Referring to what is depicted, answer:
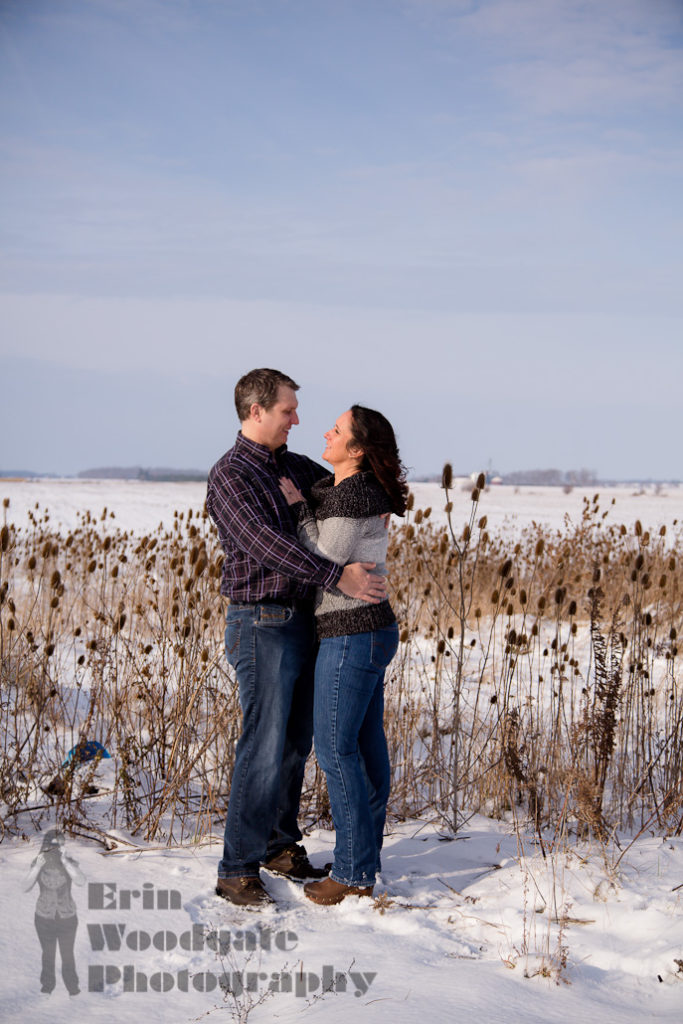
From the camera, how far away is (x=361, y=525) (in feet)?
11.5

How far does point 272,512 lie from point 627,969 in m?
2.16

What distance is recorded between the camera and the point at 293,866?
156 inches

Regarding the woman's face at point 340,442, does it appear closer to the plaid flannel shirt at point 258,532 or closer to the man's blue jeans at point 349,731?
the plaid flannel shirt at point 258,532

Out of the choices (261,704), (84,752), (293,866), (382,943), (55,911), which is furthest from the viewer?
(84,752)

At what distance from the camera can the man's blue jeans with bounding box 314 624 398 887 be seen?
11.5 ft

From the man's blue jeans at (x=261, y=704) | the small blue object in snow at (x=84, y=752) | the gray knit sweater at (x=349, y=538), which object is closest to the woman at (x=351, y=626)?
the gray knit sweater at (x=349, y=538)

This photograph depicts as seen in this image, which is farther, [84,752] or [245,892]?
[84,752]

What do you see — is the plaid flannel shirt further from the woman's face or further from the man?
the woman's face

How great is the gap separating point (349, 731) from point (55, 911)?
1.34 metres

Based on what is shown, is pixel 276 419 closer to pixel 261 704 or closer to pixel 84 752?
pixel 261 704

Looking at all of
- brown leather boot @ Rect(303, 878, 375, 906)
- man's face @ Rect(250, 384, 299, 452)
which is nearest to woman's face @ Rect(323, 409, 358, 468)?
man's face @ Rect(250, 384, 299, 452)

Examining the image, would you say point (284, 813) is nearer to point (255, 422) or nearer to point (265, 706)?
point (265, 706)

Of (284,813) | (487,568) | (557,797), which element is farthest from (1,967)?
(487,568)

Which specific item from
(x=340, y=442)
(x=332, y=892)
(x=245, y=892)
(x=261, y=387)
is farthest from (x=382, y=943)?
(x=261, y=387)
